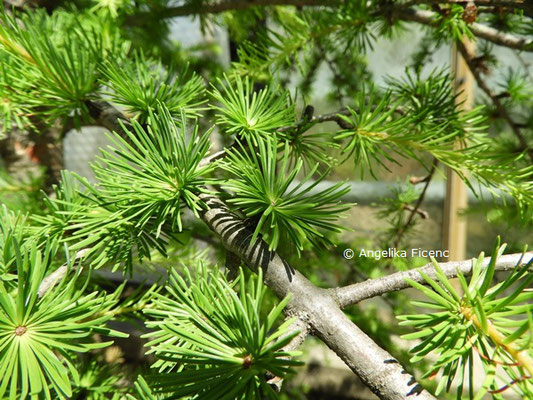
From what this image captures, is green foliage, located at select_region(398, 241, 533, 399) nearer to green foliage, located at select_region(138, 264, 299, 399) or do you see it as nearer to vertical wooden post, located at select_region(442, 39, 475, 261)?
green foliage, located at select_region(138, 264, 299, 399)

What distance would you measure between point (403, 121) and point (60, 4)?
0.37m

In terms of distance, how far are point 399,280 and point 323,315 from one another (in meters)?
0.03

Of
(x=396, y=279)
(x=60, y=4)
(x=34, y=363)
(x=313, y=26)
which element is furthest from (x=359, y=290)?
(x=60, y=4)

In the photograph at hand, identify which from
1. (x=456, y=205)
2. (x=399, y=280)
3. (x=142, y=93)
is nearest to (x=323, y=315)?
(x=399, y=280)

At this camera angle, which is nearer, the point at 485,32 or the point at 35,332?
the point at 35,332

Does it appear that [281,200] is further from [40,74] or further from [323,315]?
[40,74]

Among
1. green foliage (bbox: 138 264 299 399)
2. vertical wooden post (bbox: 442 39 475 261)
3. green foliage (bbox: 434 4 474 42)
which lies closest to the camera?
green foliage (bbox: 138 264 299 399)

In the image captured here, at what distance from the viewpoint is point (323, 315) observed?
0.50 feet

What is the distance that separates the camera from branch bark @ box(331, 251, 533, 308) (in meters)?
0.15

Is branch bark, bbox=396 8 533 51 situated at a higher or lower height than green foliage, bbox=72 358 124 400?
higher

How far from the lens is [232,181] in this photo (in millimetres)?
165

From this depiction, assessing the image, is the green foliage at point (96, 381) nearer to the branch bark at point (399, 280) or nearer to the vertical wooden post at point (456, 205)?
the branch bark at point (399, 280)

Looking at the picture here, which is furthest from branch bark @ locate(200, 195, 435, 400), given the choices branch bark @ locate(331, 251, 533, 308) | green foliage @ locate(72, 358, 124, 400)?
green foliage @ locate(72, 358, 124, 400)

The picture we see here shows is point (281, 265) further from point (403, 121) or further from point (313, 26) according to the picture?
point (313, 26)
